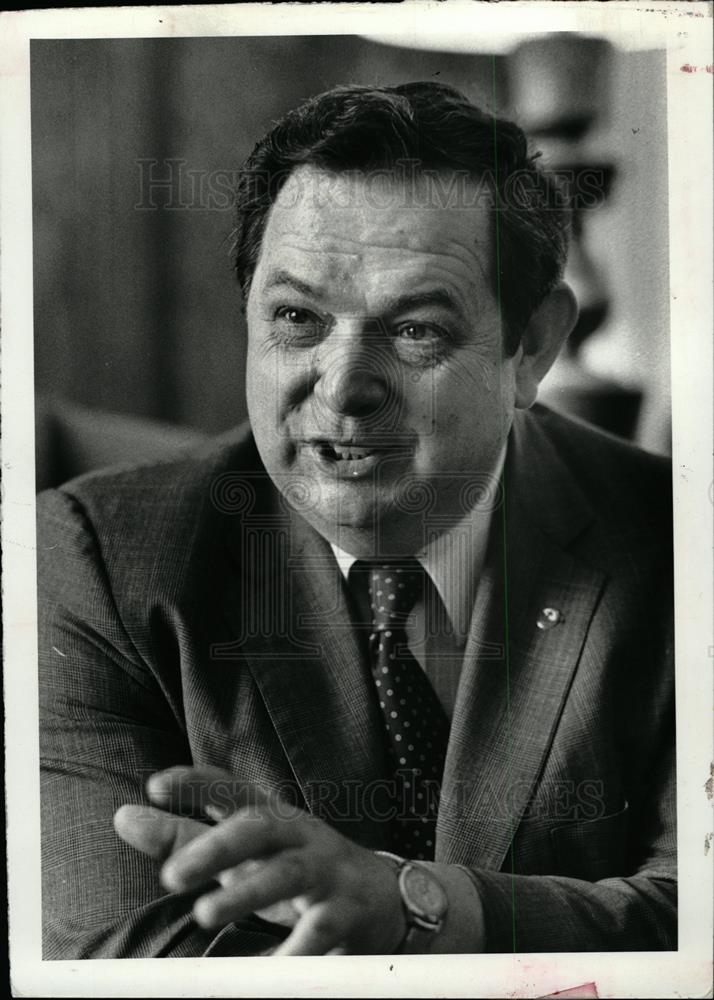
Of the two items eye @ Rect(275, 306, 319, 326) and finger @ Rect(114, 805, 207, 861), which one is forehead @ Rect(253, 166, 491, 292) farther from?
finger @ Rect(114, 805, 207, 861)

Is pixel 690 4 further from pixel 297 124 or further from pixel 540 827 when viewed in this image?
pixel 540 827

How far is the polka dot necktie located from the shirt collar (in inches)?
3.4

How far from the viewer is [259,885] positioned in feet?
5.20

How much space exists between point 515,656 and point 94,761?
66 centimetres

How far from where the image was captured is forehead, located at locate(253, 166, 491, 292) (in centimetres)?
163

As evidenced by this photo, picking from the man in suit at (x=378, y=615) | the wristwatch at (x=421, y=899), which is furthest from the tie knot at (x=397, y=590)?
the wristwatch at (x=421, y=899)

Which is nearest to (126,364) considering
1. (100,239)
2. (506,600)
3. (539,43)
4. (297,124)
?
(100,239)

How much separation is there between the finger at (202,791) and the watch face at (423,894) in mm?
236

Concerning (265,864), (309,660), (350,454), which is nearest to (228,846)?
(265,864)

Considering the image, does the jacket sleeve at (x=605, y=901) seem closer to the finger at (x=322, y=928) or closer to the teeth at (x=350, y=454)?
the finger at (x=322, y=928)

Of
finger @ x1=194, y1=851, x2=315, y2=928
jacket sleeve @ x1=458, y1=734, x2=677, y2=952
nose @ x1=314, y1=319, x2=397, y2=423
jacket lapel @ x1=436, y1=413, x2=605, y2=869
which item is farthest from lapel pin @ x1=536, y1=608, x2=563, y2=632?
finger @ x1=194, y1=851, x2=315, y2=928

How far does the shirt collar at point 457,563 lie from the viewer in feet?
5.52

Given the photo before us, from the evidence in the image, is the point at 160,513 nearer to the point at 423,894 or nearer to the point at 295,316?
the point at 295,316

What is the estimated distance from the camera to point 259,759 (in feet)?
5.40
